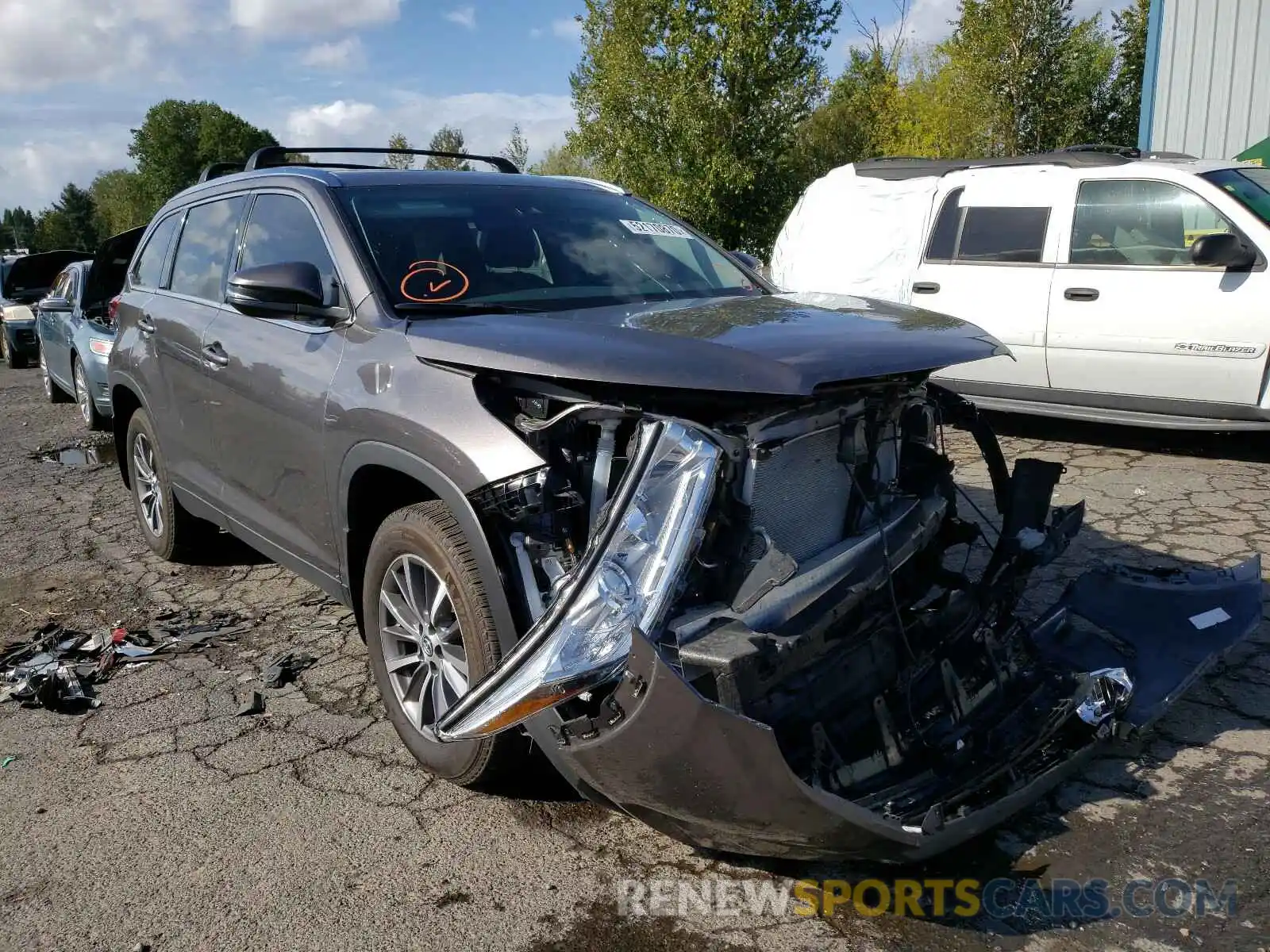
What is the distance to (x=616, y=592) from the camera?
250 centimetres

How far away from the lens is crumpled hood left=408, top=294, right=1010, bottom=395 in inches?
99.3

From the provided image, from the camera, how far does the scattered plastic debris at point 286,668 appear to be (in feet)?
13.7

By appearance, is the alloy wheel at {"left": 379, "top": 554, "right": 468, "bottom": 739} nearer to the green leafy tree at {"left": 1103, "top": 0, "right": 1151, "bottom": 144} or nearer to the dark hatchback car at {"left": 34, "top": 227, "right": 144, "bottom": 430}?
the dark hatchback car at {"left": 34, "top": 227, "right": 144, "bottom": 430}

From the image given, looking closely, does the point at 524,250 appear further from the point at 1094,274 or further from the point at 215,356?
the point at 1094,274

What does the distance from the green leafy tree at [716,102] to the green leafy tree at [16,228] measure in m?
95.5

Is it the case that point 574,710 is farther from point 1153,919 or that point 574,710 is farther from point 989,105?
point 989,105

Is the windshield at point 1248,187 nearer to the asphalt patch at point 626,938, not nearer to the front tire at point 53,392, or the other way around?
the asphalt patch at point 626,938

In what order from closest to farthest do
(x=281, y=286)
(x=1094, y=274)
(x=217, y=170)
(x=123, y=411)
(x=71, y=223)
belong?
(x=281, y=286)
(x=217, y=170)
(x=123, y=411)
(x=1094, y=274)
(x=71, y=223)

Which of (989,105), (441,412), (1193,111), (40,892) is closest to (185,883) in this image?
(40,892)

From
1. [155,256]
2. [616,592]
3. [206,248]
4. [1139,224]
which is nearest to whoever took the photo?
[616,592]

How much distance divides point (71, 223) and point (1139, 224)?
10638cm

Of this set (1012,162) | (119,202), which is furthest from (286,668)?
(119,202)


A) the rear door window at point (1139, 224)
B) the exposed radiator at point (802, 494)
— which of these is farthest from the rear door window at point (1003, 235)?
the exposed radiator at point (802, 494)

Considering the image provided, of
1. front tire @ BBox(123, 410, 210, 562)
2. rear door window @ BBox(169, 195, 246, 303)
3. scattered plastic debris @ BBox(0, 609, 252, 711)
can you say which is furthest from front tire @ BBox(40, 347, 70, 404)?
scattered plastic debris @ BBox(0, 609, 252, 711)
